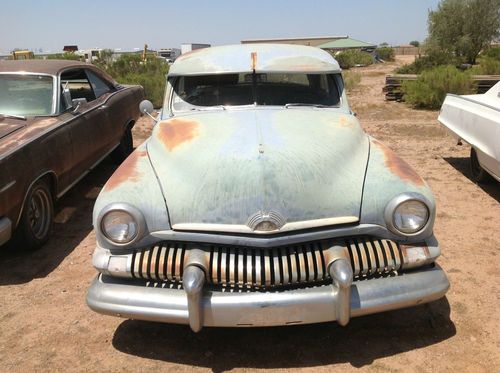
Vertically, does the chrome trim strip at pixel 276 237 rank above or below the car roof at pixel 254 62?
below

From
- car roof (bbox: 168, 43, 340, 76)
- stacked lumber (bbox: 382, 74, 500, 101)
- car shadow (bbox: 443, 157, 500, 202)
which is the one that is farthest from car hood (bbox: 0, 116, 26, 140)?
stacked lumber (bbox: 382, 74, 500, 101)

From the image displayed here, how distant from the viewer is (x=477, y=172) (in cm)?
567

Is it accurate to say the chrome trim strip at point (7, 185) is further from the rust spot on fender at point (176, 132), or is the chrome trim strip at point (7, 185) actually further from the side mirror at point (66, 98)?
the side mirror at point (66, 98)

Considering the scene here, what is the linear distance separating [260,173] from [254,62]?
1.65 metres

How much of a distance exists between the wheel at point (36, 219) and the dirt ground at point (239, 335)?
0.14 meters

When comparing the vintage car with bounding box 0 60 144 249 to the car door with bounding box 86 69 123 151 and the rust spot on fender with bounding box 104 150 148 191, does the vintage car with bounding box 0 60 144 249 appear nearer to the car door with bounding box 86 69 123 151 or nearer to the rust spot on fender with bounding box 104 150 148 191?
the car door with bounding box 86 69 123 151

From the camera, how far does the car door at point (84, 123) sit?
16.0ft

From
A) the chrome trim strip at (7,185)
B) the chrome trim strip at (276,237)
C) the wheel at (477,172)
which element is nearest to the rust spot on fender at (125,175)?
the chrome trim strip at (276,237)

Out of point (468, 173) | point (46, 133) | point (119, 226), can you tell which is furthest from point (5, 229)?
point (468, 173)

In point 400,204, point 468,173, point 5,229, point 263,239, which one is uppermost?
point 400,204

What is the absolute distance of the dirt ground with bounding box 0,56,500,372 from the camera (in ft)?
8.72

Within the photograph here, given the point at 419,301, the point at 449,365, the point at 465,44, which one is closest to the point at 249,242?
the point at 419,301

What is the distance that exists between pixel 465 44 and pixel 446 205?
23325 mm

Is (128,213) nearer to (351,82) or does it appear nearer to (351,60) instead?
(351,82)
